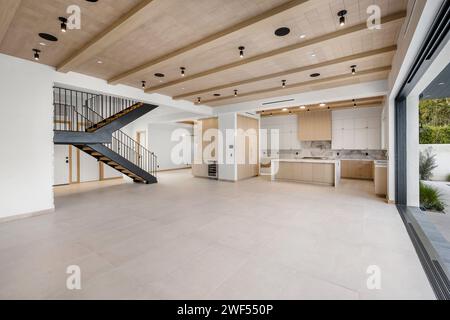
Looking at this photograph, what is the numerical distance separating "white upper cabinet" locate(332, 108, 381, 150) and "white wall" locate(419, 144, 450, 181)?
1.91 meters

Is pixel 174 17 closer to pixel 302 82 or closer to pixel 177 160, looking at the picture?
pixel 302 82

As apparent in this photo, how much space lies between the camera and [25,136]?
454cm

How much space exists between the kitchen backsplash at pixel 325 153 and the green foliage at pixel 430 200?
445cm

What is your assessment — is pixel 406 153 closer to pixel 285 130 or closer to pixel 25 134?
pixel 285 130

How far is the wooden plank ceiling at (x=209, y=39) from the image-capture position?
2908mm

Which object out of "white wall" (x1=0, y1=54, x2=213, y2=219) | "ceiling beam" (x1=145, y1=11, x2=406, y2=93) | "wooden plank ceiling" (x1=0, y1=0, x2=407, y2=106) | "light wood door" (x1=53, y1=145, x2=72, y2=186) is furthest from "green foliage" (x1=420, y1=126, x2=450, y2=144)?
"light wood door" (x1=53, y1=145, x2=72, y2=186)

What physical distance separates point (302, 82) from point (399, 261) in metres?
4.93

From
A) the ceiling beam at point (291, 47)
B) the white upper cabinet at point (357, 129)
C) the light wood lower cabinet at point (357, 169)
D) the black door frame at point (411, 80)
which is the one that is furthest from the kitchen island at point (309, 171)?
the ceiling beam at point (291, 47)

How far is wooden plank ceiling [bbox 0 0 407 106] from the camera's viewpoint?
291 cm

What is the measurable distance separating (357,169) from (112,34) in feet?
32.9

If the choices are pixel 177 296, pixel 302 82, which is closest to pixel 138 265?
pixel 177 296

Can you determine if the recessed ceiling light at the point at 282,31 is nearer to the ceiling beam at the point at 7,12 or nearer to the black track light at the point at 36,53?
the ceiling beam at the point at 7,12

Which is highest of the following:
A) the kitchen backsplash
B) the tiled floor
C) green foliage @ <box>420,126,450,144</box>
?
A: green foliage @ <box>420,126,450,144</box>

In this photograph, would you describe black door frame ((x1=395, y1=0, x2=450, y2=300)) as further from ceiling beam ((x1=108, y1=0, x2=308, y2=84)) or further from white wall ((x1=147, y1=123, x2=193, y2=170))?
white wall ((x1=147, y1=123, x2=193, y2=170))
